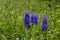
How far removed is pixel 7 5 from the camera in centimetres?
428

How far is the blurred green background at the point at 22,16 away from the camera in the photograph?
2787mm

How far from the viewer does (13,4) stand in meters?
4.57

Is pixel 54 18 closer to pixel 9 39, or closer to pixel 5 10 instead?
pixel 5 10

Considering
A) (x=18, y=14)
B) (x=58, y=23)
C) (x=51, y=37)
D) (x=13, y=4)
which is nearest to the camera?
(x=51, y=37)

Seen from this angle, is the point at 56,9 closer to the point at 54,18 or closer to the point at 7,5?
the point at 54,18

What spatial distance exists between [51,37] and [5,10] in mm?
1344

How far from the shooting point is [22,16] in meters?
3.74

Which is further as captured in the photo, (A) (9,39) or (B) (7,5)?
(B) (7,5)

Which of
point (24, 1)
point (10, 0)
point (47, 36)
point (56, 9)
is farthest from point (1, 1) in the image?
point (47, 36)

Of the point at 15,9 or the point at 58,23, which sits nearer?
the point at 58,23

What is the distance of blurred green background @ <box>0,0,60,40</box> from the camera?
9.14 feet

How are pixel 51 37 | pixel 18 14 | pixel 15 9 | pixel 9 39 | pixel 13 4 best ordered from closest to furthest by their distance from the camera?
pixel 9 39, pixel 51 37, pixel 18 14, pixel 15 9, pixel 13 4

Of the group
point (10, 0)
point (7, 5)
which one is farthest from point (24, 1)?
point (7, 5)

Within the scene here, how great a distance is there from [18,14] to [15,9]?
0.34m
